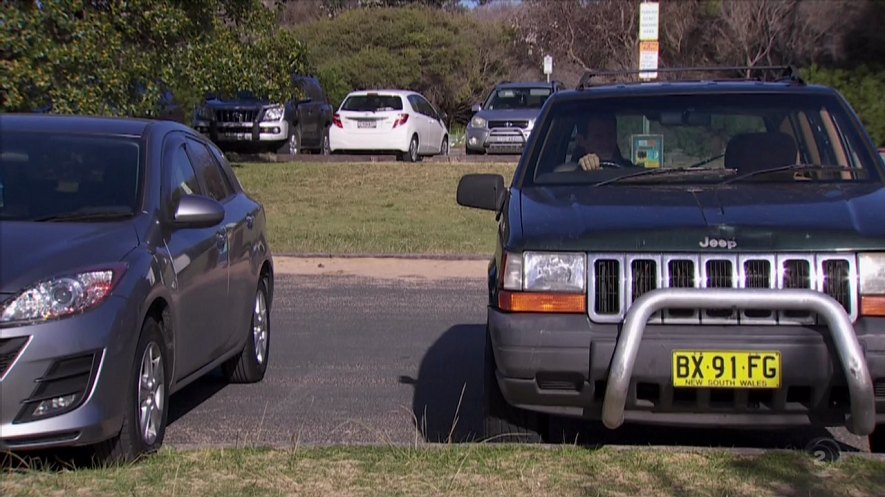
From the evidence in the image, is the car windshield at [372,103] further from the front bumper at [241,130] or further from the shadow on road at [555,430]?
the shadow on road at [555,430]

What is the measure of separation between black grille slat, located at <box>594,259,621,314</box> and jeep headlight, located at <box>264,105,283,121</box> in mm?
19408

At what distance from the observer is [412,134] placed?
76.9 ft

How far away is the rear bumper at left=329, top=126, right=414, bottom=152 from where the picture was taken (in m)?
23.2

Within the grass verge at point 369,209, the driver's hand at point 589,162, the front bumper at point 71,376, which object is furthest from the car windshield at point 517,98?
the front bumper at point 71,376

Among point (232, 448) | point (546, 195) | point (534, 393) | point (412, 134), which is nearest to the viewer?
point (534, 393)

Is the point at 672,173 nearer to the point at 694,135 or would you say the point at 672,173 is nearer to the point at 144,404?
the point at 694,135

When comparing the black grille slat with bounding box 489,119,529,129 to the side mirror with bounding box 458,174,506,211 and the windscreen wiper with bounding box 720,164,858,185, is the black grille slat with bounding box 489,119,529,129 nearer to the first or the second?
the side mirror with bounding box 458,174,506,211

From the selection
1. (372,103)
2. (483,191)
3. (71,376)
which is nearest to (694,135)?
(483,191)

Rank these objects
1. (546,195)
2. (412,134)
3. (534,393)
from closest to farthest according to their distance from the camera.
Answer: (534,393) → (546,195) → (412,134)

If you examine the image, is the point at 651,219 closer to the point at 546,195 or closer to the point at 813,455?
the point at 546,195

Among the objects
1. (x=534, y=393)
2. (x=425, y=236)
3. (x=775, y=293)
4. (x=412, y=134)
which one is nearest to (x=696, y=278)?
(x=775, y=293)

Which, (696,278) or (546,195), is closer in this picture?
(696,278)

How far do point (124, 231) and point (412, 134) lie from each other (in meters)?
17.8

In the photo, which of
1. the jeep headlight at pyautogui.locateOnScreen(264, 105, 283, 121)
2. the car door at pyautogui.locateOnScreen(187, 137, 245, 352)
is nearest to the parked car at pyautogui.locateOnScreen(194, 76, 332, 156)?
the jeep headlight at pyautogui.locateOnScreen(264, 105, 283, 121)
